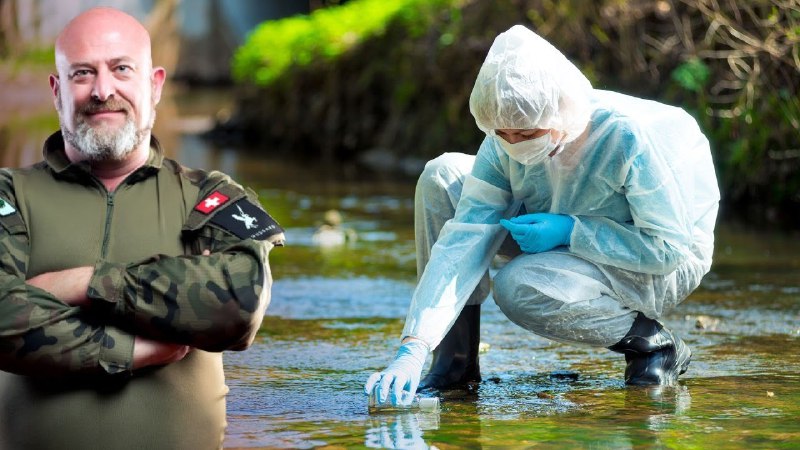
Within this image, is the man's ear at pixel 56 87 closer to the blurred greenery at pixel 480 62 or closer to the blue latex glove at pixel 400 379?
the blue latex glove at pixel 400 379

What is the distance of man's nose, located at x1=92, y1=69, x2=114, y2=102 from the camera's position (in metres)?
3.24

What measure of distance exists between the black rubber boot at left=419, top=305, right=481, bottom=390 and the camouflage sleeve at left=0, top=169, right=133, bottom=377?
4.56 feet

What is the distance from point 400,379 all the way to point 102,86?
3.84 ft

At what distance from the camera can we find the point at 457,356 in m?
4.21

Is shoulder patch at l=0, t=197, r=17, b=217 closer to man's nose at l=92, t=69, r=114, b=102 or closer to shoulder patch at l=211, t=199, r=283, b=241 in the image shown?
man's nose at l=92, t=69, r=114, b=102

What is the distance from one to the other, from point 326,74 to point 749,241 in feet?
26.8

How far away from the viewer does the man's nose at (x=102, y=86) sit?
3.24 metres

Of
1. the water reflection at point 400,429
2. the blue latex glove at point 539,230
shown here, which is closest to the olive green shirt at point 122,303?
the water reflection at point 400,429

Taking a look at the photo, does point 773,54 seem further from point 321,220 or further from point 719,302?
point 321,220

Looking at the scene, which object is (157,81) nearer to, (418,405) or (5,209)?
(5,209)

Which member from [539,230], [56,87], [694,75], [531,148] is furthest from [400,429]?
[694,75]

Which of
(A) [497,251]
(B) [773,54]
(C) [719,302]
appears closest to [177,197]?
(A) [497,251]

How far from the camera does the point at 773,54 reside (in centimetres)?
743

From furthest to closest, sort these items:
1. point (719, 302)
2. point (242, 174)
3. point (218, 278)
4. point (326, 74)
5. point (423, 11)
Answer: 1. point (326, 74)
2. point (423, 11)
3. point (242, 174)
4. point (719, 302)
5. point (218, 278)
